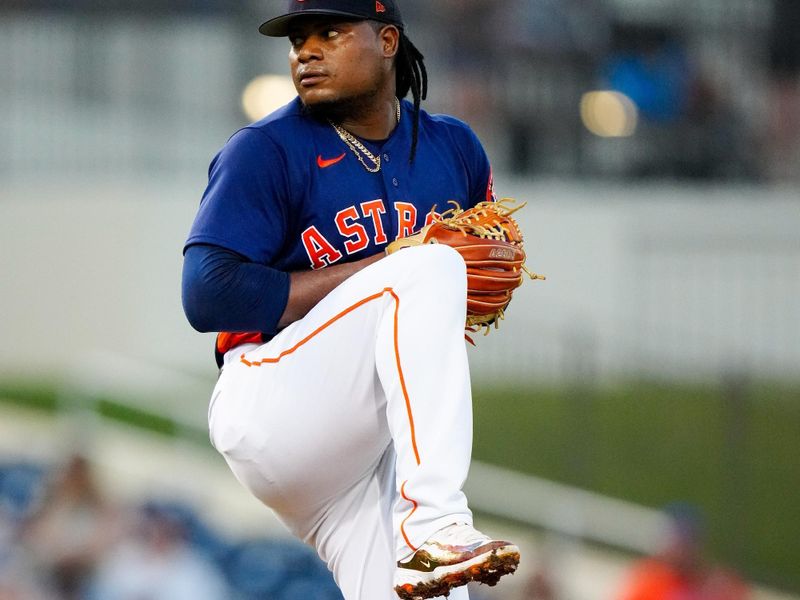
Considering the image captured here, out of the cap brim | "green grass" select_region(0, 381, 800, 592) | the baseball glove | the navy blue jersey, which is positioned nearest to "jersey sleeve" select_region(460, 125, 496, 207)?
the navy blue jersey

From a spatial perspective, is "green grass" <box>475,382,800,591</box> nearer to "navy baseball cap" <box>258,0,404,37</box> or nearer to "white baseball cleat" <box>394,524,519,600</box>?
"navy baseball cap" <box>258,0,404,37</box>

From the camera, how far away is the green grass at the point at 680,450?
7953 millimetres

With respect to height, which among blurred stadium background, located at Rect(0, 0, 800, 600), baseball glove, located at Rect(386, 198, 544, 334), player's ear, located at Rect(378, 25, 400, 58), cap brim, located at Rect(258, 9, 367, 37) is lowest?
blurred stadium background, located at Rect(0, 0, 800, 600)

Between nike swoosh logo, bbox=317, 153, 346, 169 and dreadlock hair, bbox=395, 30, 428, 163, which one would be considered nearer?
nike swoosh logo, bbox=317, 153, 346, 169

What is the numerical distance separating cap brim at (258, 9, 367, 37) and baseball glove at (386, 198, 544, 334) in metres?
0.50

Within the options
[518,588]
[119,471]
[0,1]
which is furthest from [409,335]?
[0,1]

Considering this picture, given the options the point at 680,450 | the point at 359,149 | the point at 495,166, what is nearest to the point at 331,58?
the point at 359,149

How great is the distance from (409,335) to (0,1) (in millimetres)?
9726

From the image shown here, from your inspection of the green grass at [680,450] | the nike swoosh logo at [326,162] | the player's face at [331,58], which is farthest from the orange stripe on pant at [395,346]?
the green grass at [680,450]

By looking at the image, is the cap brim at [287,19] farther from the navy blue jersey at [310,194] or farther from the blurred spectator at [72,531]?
the blurred spectator at [72,531]

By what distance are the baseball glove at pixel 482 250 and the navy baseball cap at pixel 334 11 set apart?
0.49 metres

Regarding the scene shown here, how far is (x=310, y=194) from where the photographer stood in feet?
10.6

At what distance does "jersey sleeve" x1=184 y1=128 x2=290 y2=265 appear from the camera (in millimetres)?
3080

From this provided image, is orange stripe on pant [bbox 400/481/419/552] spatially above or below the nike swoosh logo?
below
